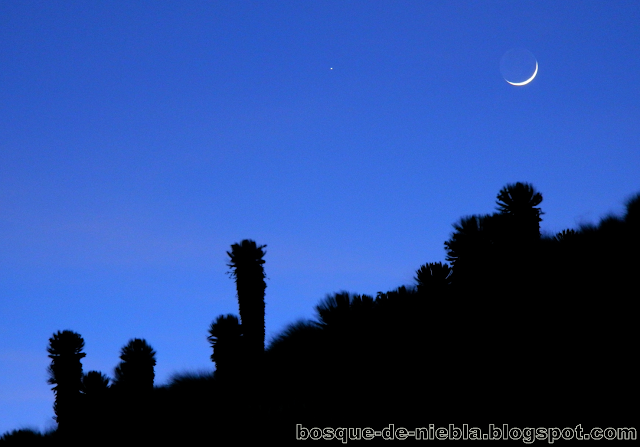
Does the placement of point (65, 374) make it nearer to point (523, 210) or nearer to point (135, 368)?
point (135, 368)

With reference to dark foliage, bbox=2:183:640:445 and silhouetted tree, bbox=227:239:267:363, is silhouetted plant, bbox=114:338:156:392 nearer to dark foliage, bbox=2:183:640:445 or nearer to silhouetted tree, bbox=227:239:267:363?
dark foliage, bbox=2:183:640:445

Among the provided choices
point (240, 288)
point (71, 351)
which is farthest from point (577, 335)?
point (71, 351)

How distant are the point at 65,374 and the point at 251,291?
5436 mm

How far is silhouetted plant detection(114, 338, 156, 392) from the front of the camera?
1802 cm

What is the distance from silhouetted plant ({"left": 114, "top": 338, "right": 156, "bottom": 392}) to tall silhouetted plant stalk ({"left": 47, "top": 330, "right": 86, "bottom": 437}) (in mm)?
1075

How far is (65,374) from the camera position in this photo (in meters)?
17.3

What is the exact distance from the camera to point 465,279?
17734 mm

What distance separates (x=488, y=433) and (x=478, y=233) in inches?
332

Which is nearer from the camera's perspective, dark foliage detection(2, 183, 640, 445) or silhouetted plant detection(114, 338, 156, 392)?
dark foliage detection(2, 183, 640, 445)

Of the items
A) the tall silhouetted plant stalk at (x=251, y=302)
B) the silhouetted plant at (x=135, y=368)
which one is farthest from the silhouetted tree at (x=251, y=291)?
the silhouetted plant at (x=135, y=368)

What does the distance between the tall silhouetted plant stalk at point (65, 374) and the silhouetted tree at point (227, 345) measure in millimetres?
3698

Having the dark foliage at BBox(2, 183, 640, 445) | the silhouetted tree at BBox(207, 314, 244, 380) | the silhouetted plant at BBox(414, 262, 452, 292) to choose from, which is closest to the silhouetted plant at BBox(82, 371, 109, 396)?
the dark foliage at BBox(2, 183, 640, 445)

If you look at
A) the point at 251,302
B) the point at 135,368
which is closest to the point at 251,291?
the point at 251,302

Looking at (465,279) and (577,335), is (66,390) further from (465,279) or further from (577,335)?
(577,335)
